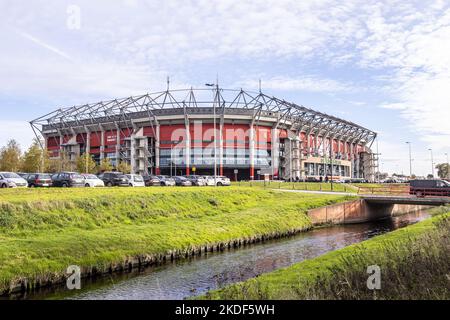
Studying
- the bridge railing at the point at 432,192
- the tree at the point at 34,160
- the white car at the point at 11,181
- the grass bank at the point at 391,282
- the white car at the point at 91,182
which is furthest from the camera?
the tree at the point at 34,160

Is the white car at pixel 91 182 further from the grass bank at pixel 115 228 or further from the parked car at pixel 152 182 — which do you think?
the grass bank at pixel 115 228

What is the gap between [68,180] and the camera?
1559 inches

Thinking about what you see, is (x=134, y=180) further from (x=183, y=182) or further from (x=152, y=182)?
(x=183, y=182)

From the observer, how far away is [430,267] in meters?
9.37

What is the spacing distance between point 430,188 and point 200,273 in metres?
34.7

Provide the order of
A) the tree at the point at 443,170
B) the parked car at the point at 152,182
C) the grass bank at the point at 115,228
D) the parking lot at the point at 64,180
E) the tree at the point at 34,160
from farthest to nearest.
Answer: the tree at the point at 443,170
the tree at the point at 34,160
the parked car at the point at 152,182
the parking lot at the point at 64,180
the grass bank at the point at 115,228

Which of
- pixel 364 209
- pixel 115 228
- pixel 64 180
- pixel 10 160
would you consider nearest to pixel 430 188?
pixel 364 209

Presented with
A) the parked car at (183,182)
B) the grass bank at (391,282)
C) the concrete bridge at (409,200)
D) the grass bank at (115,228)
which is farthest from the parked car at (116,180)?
the grass bank at (391,282)

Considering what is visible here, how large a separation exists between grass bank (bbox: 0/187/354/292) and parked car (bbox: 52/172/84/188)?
37.6 ft

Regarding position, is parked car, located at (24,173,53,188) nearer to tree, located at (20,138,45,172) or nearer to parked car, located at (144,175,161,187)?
parked car, located at (144,175,161,187)

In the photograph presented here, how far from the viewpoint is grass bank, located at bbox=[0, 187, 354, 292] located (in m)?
16.6

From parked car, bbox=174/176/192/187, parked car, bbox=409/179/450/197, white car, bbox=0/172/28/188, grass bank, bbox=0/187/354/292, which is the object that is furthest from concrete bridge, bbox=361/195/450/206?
white car, bbox=0/172/28/188

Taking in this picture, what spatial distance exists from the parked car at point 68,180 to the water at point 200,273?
71.3ft

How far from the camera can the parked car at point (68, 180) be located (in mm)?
39438
